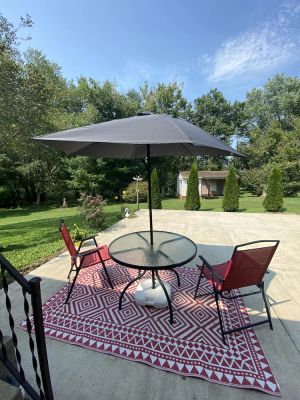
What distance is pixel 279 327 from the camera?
2.67 m

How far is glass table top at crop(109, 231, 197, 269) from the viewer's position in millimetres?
2709

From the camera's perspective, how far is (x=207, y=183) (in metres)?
24.8

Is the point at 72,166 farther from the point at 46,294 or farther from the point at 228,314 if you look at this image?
the point at 228,314

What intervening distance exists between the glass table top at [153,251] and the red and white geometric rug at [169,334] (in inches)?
28.4

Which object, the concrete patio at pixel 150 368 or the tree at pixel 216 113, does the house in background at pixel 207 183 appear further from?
the concrete patio at pixel 150 368

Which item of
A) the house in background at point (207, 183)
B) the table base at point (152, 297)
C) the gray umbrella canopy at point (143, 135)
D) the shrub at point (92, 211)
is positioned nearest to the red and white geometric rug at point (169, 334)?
the table base at point (152, 297)

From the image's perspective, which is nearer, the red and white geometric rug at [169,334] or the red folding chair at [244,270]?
the red and white geometric rug at [169,334]

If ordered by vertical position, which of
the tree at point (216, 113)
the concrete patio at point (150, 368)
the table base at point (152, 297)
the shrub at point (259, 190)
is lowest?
the concrete patio at point (150, 368)

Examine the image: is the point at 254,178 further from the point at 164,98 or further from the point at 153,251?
the point at 153,251

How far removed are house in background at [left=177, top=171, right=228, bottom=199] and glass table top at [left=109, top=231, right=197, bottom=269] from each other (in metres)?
20.5

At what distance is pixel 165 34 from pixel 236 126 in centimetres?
2249

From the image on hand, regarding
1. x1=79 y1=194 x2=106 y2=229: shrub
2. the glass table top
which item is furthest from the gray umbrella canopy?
x1=79 y1=194 x2=106 y2=229: shrub

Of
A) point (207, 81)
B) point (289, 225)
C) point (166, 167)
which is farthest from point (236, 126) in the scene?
point (289, 225)

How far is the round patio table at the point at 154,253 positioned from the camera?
270 centimetres
